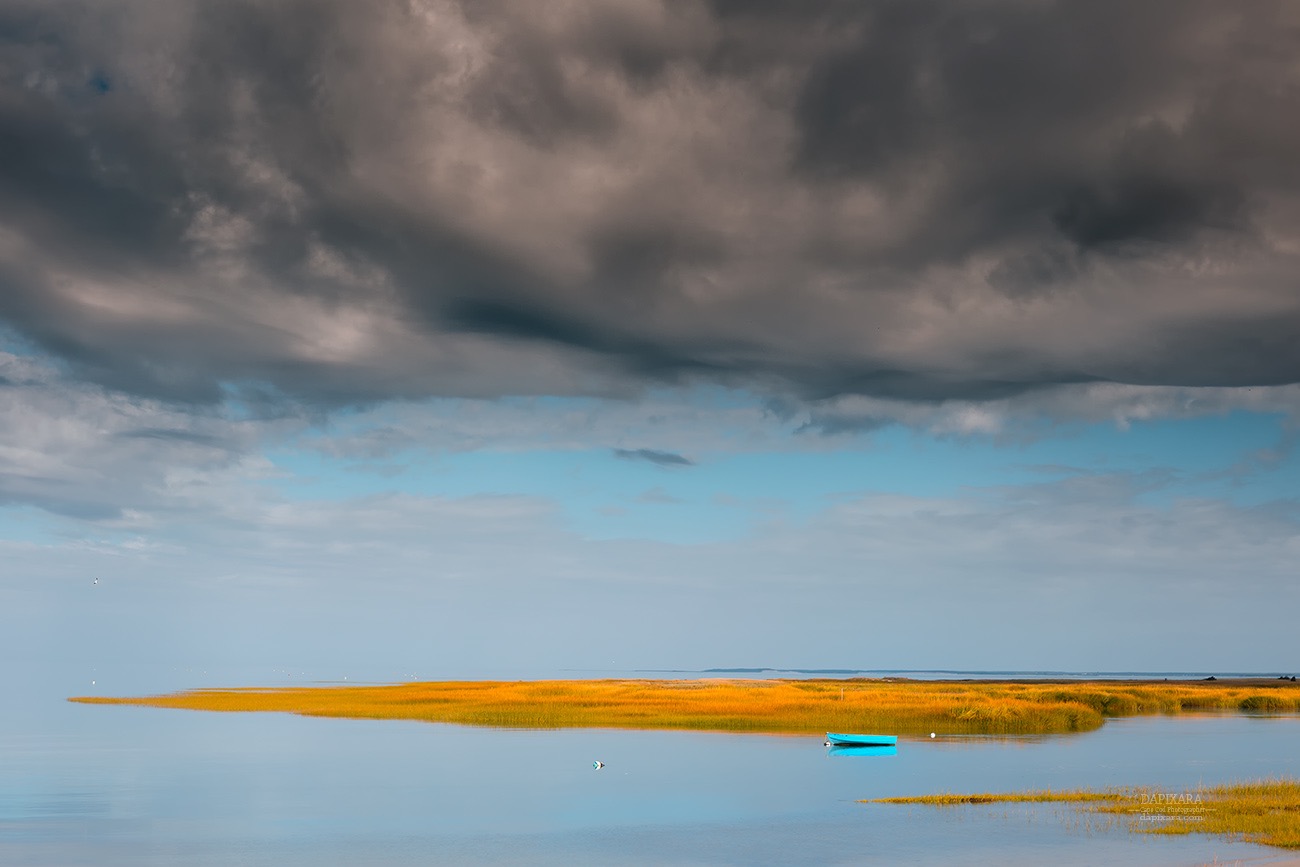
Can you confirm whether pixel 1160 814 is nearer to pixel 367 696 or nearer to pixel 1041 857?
pixel 1041 857

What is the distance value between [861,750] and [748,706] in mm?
24794

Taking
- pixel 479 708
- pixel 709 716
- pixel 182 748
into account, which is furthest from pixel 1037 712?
pixel 182 748

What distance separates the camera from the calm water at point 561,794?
35.2 metres

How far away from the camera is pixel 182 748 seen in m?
69.0

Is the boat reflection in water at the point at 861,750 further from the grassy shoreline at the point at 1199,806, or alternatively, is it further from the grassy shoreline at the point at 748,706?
the grassy shoreline at the point at 1199,806

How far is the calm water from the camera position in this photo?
1387 inches

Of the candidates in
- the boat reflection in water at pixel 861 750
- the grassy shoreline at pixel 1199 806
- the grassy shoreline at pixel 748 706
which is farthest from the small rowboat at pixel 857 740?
the grassy shoreline at pixel 1199 806

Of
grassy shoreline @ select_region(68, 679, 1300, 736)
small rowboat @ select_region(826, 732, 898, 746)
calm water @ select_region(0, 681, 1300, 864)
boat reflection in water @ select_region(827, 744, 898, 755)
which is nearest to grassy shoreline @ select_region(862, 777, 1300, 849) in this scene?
calm water @ select_region(0, 681, 1300, 864)

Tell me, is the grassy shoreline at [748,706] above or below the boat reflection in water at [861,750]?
above

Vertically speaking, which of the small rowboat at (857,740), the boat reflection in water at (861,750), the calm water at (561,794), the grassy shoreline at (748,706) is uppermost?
the grassy shoreline at (748,706)

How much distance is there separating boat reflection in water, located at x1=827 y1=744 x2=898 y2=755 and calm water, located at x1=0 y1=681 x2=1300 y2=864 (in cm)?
92

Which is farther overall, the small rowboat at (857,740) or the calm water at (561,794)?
the small rowboat at (857,740)

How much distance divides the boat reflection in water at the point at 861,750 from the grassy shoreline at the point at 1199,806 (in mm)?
19090

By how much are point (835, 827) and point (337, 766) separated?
30.9 meters
